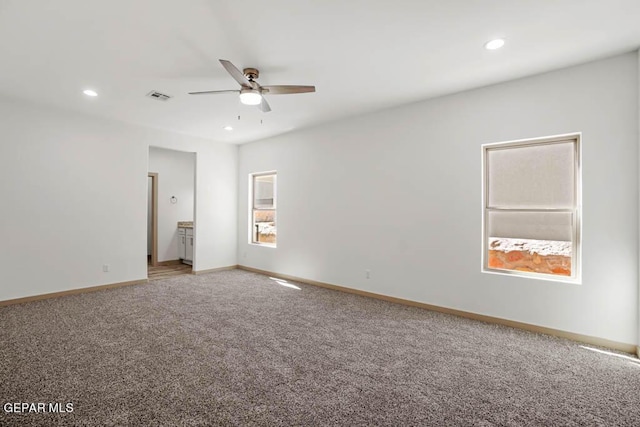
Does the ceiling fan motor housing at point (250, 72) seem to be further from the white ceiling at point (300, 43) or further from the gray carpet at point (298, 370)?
the gray carpet at point (298, 370)

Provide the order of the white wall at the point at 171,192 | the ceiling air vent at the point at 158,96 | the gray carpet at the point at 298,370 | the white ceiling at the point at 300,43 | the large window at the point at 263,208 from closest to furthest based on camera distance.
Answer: the gray carpet at the point at 298,370 < the white ceiling at the point at 300,43 < the ceiling air vent at the point at 158,96 < the large window at the point at 263,208 < the white wall at the point at 171,192

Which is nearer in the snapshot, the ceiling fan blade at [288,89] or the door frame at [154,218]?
the ceiling fan blade at [288,89]

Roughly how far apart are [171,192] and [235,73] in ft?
19.1

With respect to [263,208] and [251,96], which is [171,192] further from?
[251,96]

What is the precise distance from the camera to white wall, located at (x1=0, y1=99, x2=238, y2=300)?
166 inches

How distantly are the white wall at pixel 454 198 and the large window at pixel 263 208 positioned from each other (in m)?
0.41

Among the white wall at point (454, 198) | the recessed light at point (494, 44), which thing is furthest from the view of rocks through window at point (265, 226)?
the recessed light at point (494, 44)

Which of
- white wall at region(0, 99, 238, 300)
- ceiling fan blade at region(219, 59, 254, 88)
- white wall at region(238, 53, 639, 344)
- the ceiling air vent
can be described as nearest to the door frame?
white wall at region(0, 99, 238, 300)

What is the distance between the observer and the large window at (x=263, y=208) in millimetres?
6402

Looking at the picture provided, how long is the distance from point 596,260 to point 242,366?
3.46m

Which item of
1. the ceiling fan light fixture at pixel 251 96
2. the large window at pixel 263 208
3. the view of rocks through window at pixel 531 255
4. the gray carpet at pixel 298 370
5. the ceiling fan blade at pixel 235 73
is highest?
the ceiling fan blade at pixel 235 73

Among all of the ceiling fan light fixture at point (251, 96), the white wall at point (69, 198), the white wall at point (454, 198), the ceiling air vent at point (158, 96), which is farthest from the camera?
the white wall at point (69, 198)

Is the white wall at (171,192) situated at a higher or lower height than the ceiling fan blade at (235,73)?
lower

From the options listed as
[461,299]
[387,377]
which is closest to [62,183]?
[387,377]
